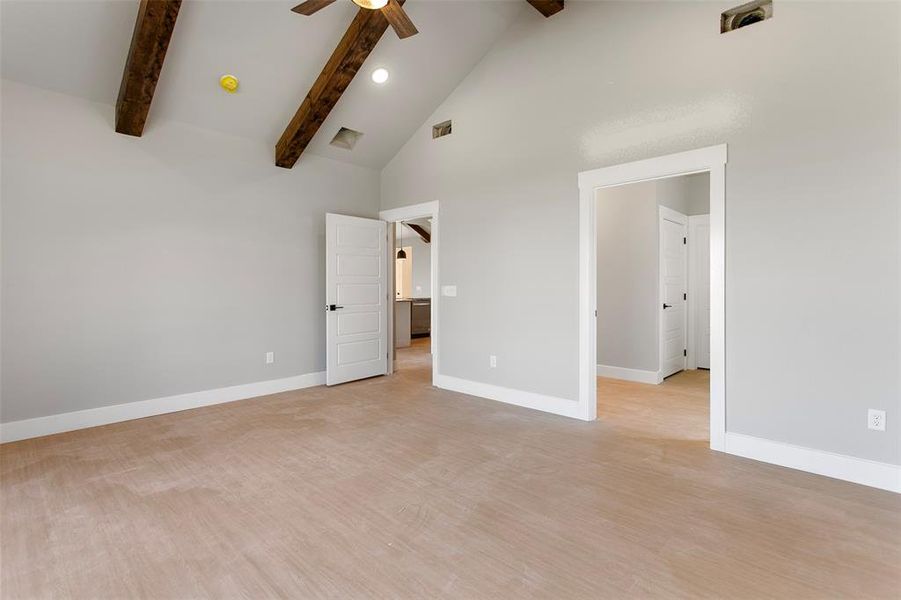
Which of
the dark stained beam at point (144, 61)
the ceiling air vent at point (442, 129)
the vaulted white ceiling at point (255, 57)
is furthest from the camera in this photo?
the ceiling air vent at point (442, 129)

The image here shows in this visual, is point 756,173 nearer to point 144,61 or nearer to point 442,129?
point 442,129

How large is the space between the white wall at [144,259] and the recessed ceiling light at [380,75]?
1.28 metres

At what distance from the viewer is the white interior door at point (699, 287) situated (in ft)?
20.4

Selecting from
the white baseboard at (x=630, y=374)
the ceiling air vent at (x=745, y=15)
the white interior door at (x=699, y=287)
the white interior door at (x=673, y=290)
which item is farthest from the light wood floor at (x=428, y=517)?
the ceiling air vent at (x=745, y=15)

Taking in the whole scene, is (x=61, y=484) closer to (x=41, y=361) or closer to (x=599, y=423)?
(x=41, y=361)

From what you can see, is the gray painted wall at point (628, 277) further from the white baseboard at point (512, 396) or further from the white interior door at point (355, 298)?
the white interior door at point (355, 298)

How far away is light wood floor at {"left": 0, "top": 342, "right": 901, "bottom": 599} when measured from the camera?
5.95ft

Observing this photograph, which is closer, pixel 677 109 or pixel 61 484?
pixel 61 484

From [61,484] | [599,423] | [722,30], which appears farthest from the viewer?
[599,423]

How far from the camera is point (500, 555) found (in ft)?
6.51

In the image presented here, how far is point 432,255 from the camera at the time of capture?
5152mm

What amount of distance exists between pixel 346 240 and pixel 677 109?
12.2 feet

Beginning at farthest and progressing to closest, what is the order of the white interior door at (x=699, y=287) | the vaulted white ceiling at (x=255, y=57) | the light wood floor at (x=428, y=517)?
the white interior door at (x=699, y=287), the vaulted white ceiling at (x=255, y=57), the light wood floor at (x=428, y=517)

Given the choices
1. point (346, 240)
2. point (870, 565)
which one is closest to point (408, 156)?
point (346, 240)
